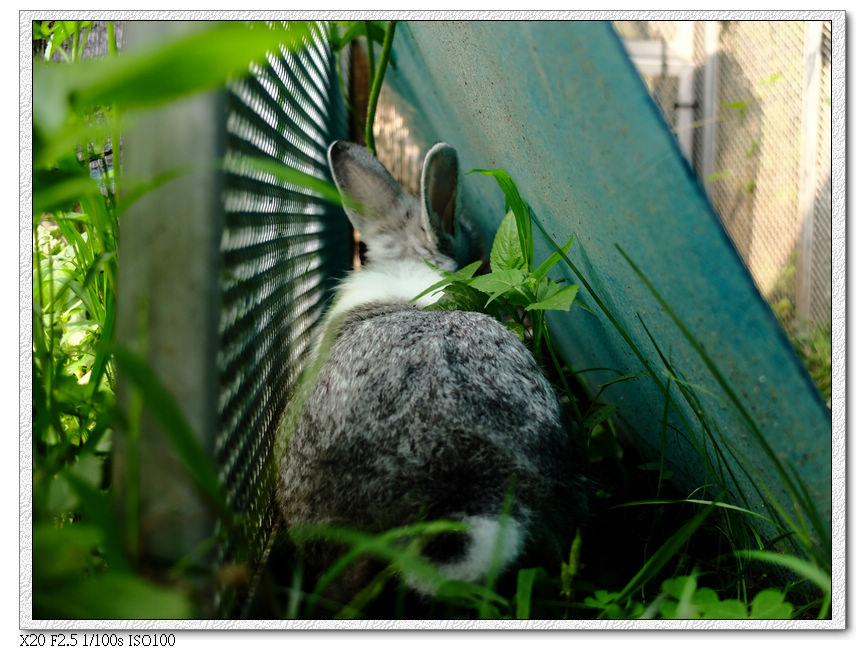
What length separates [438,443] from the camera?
1.09 metres

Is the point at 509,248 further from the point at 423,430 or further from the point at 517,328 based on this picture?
the point at 423,430

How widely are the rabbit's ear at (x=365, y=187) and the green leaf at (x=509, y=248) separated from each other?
0.54 metres

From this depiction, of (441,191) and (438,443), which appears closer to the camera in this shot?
(438,443)

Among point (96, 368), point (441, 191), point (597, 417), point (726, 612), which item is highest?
point (441, 191)

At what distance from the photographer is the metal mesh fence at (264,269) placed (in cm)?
92

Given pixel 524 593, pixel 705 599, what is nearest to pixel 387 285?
pixel 524 593

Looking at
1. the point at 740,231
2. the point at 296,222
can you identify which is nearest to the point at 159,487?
the point at 296,222

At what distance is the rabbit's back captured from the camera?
108 centimetres

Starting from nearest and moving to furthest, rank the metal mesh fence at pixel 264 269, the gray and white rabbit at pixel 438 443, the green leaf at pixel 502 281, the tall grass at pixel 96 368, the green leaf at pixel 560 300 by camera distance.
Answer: the tall grass at pixel 96 368
the metal mesh fence at pixel 264 269
the gray and white rabbit at pixel 438 443
the green leaf at pixel 560 300
the green leaf at pixel 502 281

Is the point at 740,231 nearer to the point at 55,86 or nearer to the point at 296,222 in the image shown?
the point at 296,222

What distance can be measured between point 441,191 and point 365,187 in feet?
0.87

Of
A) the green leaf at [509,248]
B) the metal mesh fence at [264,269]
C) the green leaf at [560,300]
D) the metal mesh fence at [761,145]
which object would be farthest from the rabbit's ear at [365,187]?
the metal mesh fence at [761,145]

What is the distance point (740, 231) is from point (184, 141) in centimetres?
286

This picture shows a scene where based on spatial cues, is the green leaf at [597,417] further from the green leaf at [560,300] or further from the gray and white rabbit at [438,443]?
the green leaf at [560,300]
